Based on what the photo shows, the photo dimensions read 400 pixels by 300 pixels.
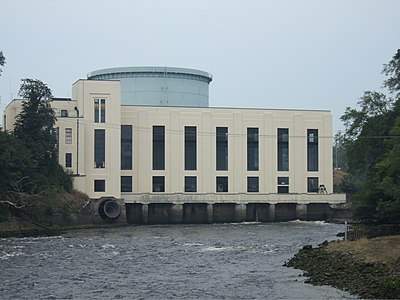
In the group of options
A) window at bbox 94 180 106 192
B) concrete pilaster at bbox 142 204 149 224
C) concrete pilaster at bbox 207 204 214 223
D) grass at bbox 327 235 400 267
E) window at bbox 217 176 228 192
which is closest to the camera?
grass at bbox 327 235 400 267

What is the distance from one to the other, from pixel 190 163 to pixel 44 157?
75.2 ft

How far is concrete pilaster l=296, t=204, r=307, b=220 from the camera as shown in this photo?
9562cm

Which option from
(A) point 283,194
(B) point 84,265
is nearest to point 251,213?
(A) point 283,194

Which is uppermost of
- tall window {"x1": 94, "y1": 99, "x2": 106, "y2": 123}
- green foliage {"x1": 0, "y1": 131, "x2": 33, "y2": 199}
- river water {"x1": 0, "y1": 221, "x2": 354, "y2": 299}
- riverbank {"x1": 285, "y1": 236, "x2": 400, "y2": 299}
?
tall window {"x1": 94, "y1": 99, "x2": 106, "y2": 123}

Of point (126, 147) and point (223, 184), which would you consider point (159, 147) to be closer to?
point (126, 147)

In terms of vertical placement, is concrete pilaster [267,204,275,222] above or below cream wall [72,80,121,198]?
below

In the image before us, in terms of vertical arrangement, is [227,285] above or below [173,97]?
below

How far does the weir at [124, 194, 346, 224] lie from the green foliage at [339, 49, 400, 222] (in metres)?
30.2

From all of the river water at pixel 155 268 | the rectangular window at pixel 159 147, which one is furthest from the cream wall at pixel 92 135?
the river water at pixel 155 268

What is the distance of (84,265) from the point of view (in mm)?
41625

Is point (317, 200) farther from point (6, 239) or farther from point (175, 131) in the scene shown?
point (6, 239)

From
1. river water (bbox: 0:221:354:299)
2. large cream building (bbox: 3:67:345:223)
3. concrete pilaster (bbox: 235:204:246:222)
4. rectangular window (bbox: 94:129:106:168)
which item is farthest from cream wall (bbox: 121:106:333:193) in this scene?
river water (bbox: 0:221:354:299)

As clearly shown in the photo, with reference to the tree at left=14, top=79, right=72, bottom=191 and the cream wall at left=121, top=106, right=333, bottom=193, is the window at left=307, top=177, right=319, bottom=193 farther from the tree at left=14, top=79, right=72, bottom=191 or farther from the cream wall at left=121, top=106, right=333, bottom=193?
the tree at left=14, top=79, right=72, bottom=191

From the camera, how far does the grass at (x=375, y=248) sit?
35.1 m
